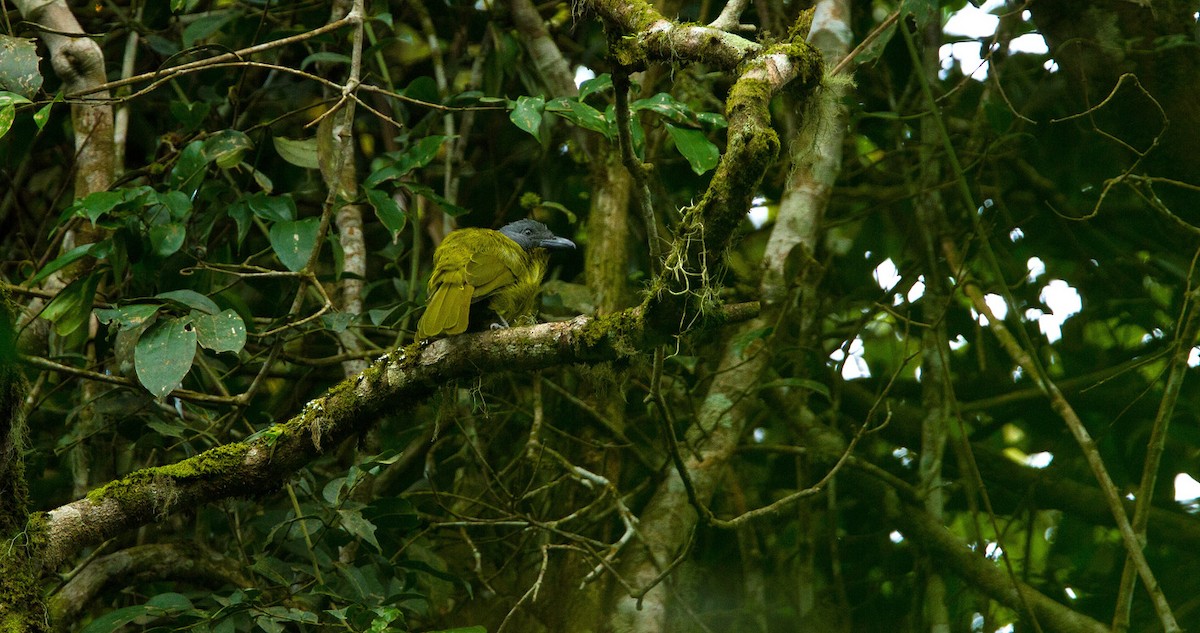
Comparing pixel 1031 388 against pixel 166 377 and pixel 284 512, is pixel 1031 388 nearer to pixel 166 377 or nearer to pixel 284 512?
pixel 284 512

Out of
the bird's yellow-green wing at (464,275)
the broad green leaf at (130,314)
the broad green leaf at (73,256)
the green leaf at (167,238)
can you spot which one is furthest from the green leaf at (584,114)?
the broad green leaf at (73,256)

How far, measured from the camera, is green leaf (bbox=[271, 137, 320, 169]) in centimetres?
384

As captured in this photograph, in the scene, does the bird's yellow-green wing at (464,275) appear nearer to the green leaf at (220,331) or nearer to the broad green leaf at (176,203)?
the green leaf at (220,331)

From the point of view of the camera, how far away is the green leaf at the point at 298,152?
3844 mm

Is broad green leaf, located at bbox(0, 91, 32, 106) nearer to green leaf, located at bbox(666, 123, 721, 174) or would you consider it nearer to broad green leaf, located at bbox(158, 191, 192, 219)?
broad green leaf, located at bbox(158, 191, 192, 219)

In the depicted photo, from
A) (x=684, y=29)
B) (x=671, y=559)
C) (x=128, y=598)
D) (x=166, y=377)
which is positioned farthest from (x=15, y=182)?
(x=684, y=29)

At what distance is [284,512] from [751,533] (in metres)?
1.92

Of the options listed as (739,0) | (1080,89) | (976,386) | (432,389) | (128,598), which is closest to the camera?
(739,0)

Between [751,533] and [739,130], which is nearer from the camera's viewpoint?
[739,130]

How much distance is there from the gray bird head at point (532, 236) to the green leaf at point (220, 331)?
3.96 ft

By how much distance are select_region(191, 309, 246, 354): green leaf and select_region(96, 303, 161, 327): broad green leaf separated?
0.38 feet

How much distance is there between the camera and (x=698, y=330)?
7.07 feet

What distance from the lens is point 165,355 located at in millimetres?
2734

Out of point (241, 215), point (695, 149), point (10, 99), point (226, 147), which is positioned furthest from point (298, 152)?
point (695, 149)
